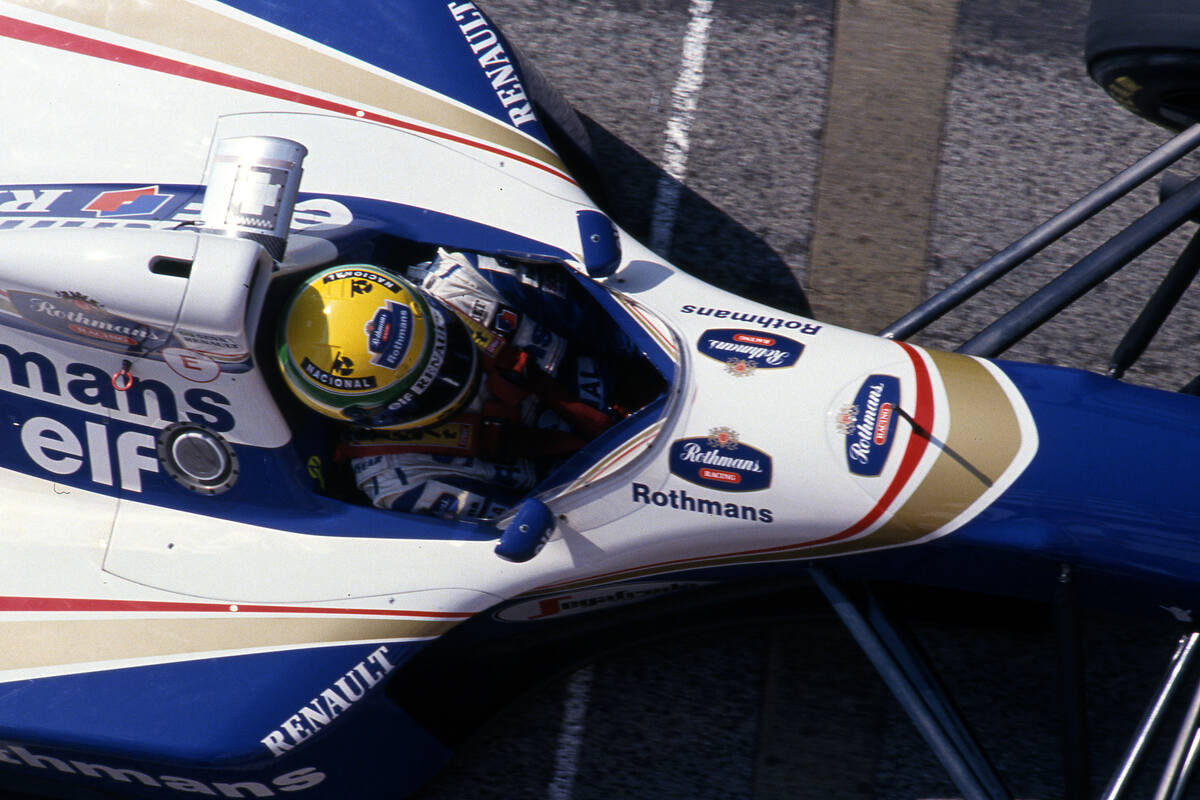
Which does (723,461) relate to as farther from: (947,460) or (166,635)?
(166,635)

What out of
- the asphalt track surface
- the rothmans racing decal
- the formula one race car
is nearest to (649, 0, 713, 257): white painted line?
the asphalt track surface

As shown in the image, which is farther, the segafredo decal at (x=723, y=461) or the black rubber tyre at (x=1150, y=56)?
the black rubber tyre at (x=1150, y=56)

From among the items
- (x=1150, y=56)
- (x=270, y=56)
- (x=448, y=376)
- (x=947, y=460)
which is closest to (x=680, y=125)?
(x=270, y=56)

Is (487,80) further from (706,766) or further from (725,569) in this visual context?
(706,766)

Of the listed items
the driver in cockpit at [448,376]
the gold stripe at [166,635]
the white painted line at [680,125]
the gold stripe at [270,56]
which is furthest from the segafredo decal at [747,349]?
the white painted line at [680,125]

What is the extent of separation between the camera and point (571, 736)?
3127 mm

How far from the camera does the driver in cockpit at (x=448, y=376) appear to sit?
7.59 feet

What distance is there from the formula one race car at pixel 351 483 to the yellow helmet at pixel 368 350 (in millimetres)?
53

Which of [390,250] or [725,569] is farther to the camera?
[390,250]

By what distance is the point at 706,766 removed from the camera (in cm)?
309

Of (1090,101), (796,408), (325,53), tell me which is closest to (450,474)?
(796,408)

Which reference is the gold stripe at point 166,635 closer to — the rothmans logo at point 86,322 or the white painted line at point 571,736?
the rothmans logo at point 86,322

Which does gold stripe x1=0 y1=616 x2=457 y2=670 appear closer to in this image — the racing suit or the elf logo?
the racing suit

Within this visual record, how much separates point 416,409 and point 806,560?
961 mm
